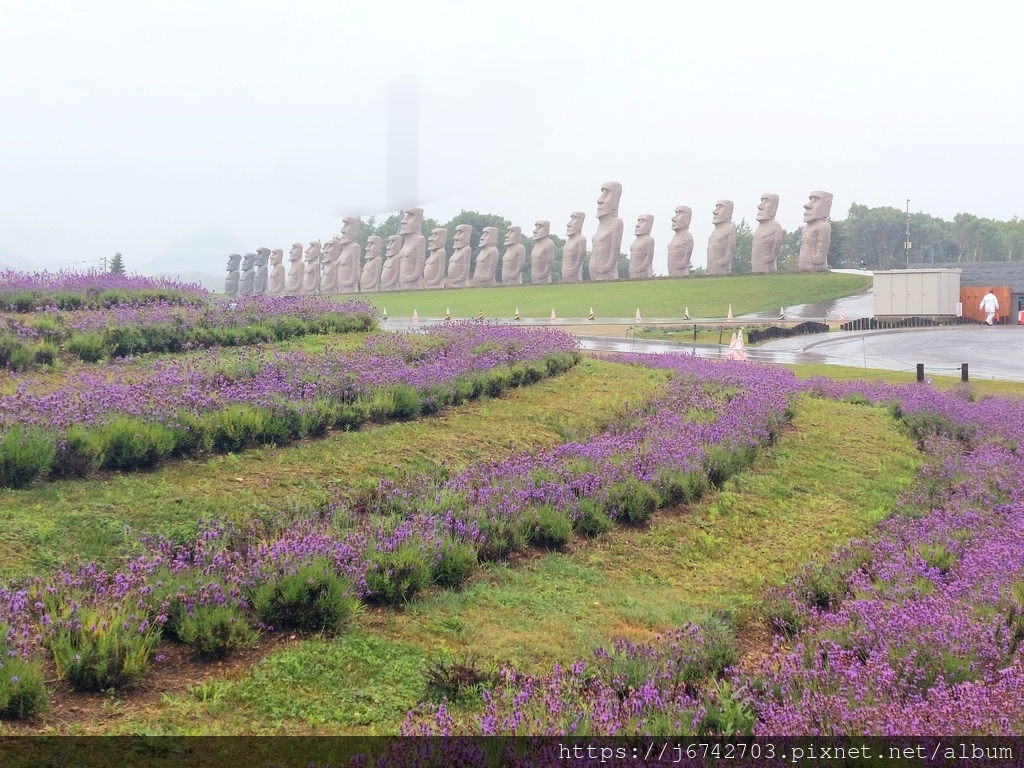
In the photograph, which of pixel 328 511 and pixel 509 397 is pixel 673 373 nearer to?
pixel 509 397

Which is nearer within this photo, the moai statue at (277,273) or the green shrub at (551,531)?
the green shrub at (551,531)

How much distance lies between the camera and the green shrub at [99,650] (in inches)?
197

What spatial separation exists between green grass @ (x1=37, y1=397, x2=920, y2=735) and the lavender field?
0.05 meters

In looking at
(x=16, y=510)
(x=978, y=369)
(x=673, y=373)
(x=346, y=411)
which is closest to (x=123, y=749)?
(x=16, y=510)

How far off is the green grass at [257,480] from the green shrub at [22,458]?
6.4 inches

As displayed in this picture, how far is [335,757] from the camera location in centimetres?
438

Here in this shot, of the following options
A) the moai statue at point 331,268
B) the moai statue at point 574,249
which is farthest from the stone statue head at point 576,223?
the moai statue at point 331,268

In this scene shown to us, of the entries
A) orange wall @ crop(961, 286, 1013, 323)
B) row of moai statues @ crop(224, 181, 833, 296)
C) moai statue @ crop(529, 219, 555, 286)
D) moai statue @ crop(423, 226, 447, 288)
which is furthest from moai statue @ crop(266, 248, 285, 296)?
orange wall @ crop(961, 286, 1013, 323)

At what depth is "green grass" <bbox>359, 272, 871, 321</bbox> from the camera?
5162cm

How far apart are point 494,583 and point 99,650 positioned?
126 inches

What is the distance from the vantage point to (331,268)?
8225cm

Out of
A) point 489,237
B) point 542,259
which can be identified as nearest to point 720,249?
point 542,259

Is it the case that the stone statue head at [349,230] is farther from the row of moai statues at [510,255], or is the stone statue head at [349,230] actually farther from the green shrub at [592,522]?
the green shrub at [592,522]

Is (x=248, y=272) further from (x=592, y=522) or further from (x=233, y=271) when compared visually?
(x=592, y=522)
